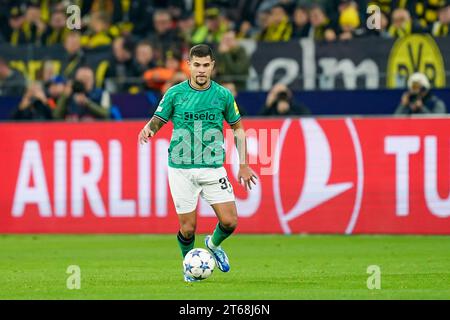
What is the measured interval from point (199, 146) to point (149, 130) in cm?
57

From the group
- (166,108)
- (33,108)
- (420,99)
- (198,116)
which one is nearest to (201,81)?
(198,116)

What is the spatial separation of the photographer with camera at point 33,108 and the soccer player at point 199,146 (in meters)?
9.27

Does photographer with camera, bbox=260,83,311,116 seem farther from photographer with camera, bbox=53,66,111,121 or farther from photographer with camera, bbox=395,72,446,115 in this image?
photographer with camera, bbox=53,66,111,121

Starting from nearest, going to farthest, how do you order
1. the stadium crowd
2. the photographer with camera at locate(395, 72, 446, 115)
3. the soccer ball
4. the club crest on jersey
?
the soccer ball → the club crest on jersey → the photographer with camera at locate(395, 72, 446, 115) → the stadium crowd

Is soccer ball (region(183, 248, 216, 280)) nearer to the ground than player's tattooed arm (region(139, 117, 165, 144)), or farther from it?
nearer to the ground

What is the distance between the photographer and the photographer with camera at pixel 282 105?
20.4 meters

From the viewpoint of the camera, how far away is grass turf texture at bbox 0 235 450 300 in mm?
11492

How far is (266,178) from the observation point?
19.7 metres

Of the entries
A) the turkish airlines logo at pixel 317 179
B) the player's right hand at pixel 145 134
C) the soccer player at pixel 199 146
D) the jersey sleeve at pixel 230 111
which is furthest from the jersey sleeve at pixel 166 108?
the turkish airlines logo at pixel 317 179

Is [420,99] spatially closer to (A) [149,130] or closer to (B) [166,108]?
(B) [166,108]

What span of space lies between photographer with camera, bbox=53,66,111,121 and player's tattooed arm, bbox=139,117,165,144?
8.86 meters

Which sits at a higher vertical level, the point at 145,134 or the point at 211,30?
the point at 211,30

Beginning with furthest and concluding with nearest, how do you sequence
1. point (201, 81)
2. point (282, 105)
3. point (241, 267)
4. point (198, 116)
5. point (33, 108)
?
point (33, 108) → point (282, 105) → point (241, 267) → point (198, 116) → point (201, 81)

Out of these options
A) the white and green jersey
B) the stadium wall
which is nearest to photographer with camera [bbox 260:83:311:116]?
the stadium wall
